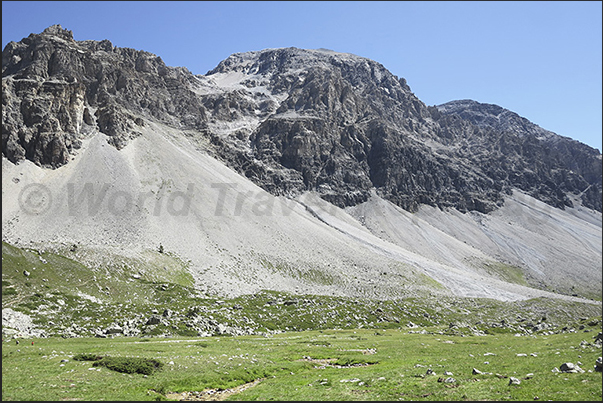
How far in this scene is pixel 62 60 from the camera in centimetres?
18725

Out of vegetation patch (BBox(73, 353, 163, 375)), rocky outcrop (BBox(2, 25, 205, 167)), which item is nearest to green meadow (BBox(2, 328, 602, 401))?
vegetation patch (BBox(73, 353, 163, 375))

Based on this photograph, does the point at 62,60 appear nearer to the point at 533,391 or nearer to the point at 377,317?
the point at 377,317

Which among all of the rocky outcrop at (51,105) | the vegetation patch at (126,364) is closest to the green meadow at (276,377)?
the vegetation patch at (126,364)

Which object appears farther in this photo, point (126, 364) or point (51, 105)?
point (51, 105)

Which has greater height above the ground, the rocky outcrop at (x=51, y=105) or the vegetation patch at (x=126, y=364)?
the rocky outcrop at (x=51, y=105)

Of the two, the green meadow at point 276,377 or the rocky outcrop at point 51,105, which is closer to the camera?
the green meadow at point 276,377

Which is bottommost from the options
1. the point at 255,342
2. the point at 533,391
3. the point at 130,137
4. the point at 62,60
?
the point at 255,342

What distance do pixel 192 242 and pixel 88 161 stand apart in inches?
2577

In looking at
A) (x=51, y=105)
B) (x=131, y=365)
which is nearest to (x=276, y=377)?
(x=131, y=365)

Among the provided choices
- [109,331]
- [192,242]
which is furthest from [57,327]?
[192,242]

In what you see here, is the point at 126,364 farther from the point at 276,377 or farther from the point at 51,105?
the point at 51,105

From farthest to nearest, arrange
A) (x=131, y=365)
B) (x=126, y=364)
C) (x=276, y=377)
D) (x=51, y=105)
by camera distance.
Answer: (x=51, y=105) < (x=276, y=377) < (x=126, y=364) < (x=131, y=365)

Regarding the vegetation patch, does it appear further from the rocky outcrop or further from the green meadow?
the rocky outcrop

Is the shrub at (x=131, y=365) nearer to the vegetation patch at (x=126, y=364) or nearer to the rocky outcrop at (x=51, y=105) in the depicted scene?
the vegetation patch at (x=126, y=364)
